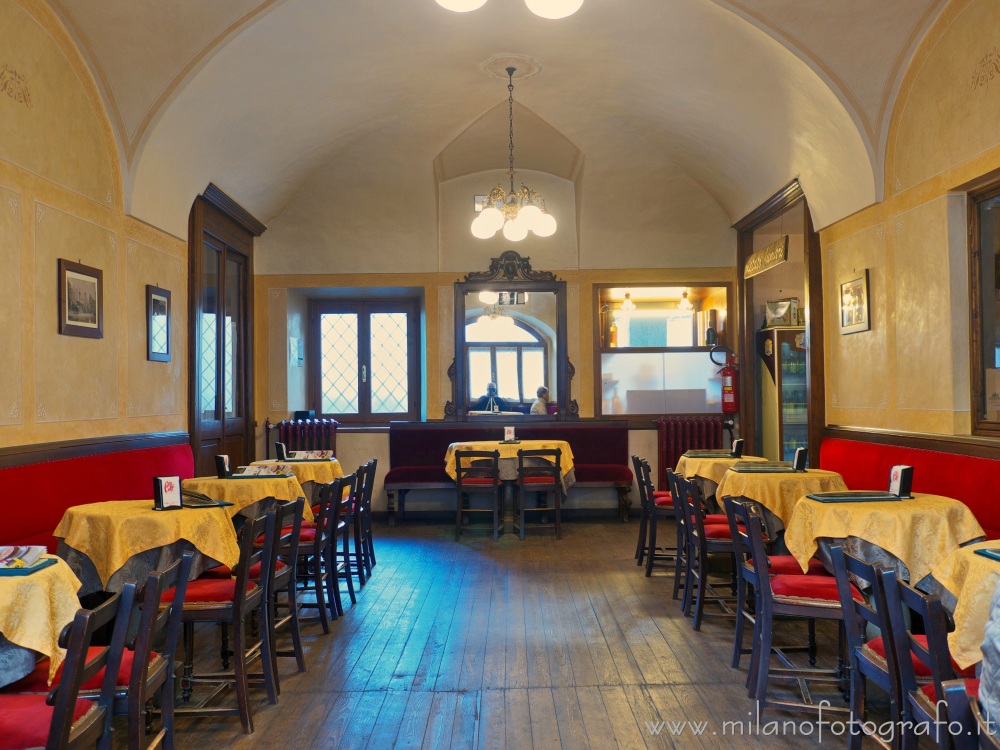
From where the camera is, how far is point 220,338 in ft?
27.6

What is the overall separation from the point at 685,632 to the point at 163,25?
516 centimetres

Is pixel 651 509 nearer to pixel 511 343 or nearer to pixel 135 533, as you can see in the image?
pixel 135 533

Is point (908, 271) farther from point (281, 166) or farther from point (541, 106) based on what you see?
point (281, 166)

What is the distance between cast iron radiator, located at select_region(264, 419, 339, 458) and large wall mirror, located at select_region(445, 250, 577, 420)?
1.40m

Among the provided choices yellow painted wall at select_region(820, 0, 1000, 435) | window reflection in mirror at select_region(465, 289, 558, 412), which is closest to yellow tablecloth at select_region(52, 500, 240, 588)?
yellow painted wall at select_region(820, 0, 1000, 435)

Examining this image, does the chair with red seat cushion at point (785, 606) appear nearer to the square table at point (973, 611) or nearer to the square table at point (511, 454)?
the square table at point (973, 611)

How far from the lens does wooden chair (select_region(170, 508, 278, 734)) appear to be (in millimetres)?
3486

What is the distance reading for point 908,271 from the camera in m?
5.88

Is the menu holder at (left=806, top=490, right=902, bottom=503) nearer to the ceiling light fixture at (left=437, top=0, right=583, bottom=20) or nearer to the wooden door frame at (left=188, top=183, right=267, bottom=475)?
the ceiling light fixture at (left=437, top=0, right=583, bottom=20)

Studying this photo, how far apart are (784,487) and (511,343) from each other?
5.11 m

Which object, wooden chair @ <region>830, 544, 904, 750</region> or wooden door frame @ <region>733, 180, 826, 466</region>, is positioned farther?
wooden door frame @ <region>733, 180, 826, 466</region>

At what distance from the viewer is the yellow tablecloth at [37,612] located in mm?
2586

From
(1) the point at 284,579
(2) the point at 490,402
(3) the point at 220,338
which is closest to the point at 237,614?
(1) the point at 284,579

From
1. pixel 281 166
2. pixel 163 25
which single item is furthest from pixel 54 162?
pixel 281 166
